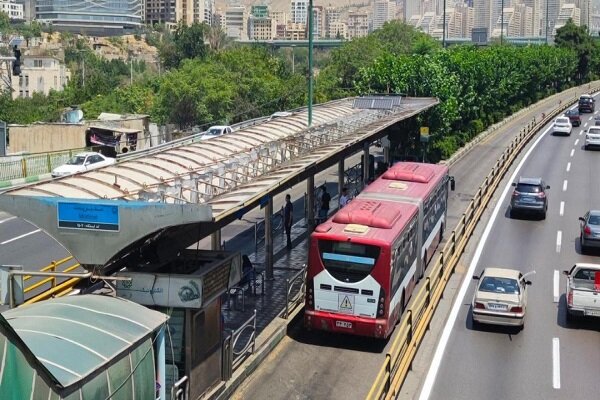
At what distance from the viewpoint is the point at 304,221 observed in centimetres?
3416

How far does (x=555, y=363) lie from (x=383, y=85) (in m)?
34.3

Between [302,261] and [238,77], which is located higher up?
[238,77]

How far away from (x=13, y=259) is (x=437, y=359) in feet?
45.7

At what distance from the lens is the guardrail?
1611 cm

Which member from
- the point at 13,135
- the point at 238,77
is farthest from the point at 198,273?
the point at 238,77

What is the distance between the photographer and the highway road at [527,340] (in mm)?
18045

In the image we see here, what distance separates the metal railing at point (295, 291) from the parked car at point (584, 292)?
22.8 feet

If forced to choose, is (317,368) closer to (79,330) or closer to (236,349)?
(236,349)

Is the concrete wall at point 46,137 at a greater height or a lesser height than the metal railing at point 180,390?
greater

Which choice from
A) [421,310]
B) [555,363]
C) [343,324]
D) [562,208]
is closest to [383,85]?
[562,208]

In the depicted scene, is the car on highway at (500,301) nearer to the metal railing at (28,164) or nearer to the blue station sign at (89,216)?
the blue station sign at (89,216)

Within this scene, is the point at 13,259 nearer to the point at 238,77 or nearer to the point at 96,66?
the point at 238,77

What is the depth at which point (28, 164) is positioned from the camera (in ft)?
130

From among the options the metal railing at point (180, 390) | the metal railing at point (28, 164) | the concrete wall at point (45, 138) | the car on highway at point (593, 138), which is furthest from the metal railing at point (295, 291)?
the car on highway at point (593, 138)
